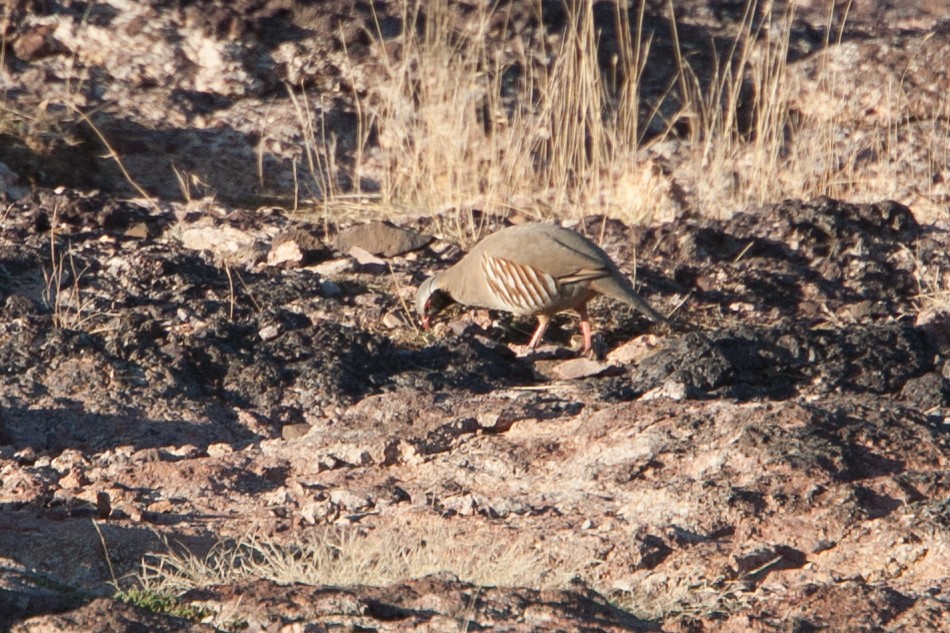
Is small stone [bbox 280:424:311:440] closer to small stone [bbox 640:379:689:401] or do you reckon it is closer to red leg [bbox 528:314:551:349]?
small stone [bbox 640:379:689:401]

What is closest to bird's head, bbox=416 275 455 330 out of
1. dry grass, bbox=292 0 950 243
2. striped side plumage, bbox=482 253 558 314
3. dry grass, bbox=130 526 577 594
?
striped side plumage, bbox=482 253 558 314

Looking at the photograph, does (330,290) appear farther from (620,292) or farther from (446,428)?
(446,428)

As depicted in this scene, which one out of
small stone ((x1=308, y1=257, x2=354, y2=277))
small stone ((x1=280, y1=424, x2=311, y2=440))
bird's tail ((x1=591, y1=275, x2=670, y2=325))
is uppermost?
bird's tail ((x1=591, y1=275, x2=670, y2=325))

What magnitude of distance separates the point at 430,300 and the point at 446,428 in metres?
1.81

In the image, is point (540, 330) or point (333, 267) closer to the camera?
point (540, 330)

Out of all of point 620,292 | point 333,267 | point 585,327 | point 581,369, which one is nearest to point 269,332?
point 333,267

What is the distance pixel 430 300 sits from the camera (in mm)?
6086

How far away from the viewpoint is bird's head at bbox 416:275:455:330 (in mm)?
6039

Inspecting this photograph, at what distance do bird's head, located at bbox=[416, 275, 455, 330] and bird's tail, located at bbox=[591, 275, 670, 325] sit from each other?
2.28 ft

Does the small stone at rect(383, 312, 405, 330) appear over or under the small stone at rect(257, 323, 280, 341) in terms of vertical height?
under

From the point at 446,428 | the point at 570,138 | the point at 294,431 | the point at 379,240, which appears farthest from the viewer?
the point at 570,138

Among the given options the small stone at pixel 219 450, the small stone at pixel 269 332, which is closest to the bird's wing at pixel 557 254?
the small stone at pixel 269 332

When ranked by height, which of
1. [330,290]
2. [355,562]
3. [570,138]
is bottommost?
[330,290]

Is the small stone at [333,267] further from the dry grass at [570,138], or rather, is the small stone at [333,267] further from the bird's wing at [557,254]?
the bird's wing at [557,254]
